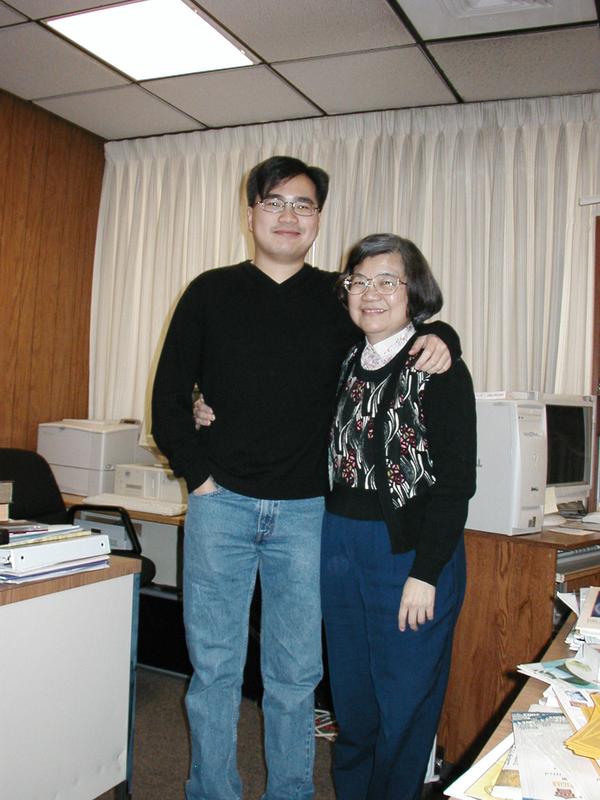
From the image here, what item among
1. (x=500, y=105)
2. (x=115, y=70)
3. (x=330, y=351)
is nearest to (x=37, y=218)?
(x=115, y=70)

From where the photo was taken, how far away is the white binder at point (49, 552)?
1771 millimetres

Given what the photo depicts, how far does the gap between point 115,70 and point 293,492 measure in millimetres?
2502

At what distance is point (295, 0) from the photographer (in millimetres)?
2662

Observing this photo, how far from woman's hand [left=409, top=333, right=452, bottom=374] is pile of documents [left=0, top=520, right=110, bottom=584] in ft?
3.31

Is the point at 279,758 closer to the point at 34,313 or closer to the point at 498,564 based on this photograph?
the point at 498,564

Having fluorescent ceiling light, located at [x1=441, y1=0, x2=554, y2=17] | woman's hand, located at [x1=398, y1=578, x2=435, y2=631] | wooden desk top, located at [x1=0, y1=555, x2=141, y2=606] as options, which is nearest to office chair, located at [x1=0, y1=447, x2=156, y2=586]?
wooden desk top, located at [x1=0, y1=555, x2=141, y2=606]

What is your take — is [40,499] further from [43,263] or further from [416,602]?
[416,602]

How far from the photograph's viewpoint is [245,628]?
5.72 feet

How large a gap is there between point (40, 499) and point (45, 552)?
1513 millimetres

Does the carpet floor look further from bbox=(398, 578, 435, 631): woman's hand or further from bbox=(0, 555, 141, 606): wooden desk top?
bbox=(398, 578, 435, 631): woman's hand

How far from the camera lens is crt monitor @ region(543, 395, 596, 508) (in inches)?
105

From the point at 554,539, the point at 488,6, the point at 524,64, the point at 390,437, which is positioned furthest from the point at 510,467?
the point at 524,64

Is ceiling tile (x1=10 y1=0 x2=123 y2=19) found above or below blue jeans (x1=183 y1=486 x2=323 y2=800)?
above

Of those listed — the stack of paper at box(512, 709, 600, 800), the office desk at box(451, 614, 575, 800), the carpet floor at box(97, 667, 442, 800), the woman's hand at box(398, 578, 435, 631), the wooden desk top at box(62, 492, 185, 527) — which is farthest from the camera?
the wooden desk top at box(62, 492, 185, 527)
